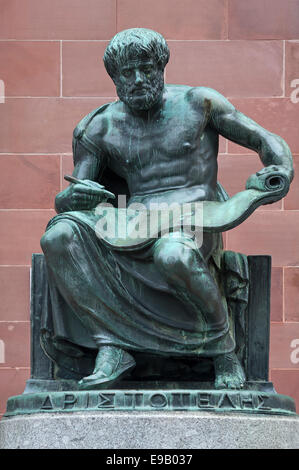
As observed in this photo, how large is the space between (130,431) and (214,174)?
1.70m

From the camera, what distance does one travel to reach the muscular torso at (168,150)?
23.4ft

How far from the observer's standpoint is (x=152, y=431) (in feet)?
20.4

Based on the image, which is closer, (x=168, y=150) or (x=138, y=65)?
(x=138, y=65)

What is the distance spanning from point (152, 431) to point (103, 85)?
4.31 m

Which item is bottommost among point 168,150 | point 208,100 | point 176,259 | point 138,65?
point 176,259

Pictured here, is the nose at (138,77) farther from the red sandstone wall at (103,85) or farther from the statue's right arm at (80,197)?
the red sandstone wall at (103,85)

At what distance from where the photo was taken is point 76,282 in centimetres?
677

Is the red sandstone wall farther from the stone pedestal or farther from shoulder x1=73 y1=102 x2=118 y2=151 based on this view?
the stone pedestal

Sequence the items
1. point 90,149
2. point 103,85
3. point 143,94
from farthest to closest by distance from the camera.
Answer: point 103,85, point 90,149, point 143,94

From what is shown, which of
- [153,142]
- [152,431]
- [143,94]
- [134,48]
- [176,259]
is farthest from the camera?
[153,142]

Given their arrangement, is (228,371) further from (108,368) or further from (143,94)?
(143,94)

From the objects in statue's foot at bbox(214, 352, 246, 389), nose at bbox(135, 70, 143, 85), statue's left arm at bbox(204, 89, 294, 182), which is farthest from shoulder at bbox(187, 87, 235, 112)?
statue's foot at bbox(214, 352, 246, 389)

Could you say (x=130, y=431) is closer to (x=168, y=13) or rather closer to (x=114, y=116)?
(x=114, y=116)

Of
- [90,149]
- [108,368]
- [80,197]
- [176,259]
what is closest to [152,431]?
[108,368]
